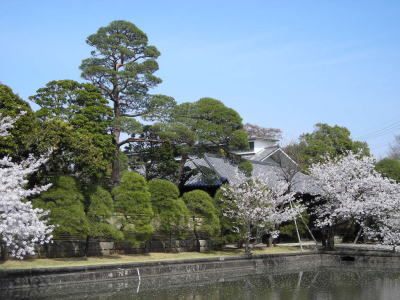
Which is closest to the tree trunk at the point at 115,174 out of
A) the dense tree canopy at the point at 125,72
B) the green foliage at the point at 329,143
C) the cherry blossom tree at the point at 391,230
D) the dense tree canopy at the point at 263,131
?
the dense tree canopy at the point at 125,72

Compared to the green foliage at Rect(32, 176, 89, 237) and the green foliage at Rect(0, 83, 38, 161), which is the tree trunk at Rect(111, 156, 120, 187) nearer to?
the green foliage at Rect(32, 176, 89, 237)

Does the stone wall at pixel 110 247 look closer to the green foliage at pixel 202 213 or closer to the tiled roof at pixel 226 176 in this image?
the green foliage at pixel 202 213

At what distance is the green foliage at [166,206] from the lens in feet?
59.7

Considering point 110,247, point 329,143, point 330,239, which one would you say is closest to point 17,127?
point 110,247

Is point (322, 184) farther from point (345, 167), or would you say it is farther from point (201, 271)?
point (201, 271)

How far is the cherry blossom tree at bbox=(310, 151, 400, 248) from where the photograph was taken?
20125mm

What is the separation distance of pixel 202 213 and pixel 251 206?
6.62ft

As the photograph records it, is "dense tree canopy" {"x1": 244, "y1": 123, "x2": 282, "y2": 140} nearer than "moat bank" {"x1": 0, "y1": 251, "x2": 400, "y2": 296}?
No

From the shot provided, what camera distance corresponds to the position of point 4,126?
38.1 feet

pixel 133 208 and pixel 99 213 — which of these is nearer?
pixel 99 213

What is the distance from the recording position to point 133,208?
55.1 feet

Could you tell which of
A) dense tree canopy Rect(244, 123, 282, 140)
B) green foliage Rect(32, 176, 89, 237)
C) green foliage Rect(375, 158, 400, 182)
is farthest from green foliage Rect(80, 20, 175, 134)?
dense tree canopy Rect(244, 123, 282, 140)

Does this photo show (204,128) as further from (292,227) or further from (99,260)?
(99,260)

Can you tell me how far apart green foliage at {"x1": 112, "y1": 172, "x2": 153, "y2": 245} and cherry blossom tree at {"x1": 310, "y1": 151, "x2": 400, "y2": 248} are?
850 cm
